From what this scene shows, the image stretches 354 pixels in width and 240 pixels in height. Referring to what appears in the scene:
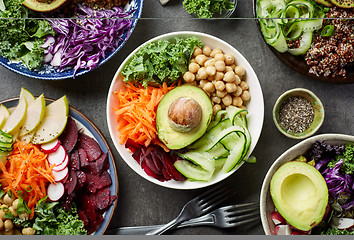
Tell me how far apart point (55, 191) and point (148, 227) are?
0.53 m

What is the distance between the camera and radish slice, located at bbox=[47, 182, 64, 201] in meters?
2.07

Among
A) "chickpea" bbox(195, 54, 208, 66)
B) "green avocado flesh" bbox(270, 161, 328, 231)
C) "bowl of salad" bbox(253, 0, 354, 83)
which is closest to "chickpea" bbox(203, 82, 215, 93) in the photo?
"chickpea" bbox(195, 54, 208, 66)

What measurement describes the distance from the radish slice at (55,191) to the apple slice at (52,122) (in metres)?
0.23

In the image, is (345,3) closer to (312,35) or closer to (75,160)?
(312,35)

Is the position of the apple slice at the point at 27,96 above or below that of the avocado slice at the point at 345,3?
below

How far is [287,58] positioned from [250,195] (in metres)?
0.75

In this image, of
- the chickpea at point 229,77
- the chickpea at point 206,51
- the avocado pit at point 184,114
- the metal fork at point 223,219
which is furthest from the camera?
the metal fork at point 223,219

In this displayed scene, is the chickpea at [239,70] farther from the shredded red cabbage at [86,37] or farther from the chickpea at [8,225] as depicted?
the chickpea at [8,225]

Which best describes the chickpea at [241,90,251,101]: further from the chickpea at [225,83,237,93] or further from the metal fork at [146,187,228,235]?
the metal fork at [146,187,228,235]

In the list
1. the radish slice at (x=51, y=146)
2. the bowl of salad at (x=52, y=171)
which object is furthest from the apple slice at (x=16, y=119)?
the radish slice at (x=51, y=146)

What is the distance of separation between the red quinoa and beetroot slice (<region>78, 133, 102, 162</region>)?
3.79 ft

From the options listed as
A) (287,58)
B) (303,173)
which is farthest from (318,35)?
(303,173)

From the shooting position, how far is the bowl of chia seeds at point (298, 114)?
218 centimetres

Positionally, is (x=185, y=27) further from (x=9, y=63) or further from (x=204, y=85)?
(x=9, y=63)
